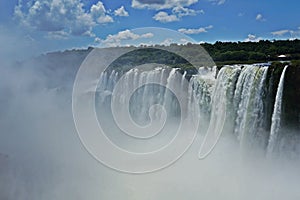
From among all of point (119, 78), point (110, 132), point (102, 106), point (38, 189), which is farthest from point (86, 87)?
point (38, 189)

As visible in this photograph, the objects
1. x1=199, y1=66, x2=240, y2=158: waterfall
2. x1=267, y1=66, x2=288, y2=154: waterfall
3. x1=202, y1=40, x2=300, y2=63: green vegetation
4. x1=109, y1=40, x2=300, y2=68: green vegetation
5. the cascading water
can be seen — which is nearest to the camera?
x1=267, y1=66, x2=288, y2=154: waterfall

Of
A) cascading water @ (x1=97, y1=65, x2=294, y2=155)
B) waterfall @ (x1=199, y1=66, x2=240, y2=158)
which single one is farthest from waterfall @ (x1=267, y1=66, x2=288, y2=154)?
waterfall @ (x1=199, y1=66, x2=240, y2=158)

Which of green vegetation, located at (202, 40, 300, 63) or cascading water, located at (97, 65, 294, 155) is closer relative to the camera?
cascading water, located at (97, 65, 294, 155)

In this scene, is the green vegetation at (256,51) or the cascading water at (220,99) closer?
the cascading water at (220,99)

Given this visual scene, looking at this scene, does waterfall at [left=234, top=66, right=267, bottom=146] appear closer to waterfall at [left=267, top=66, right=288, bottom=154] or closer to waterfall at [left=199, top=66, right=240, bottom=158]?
waterfall at [left=199, top=66, right=240, bottom=158]

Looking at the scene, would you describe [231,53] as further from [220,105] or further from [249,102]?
[249,102]

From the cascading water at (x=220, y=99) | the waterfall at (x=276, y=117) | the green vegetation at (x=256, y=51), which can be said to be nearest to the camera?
the waterfall at (x=276, y=117)

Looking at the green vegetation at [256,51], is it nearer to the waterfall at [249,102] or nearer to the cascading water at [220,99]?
the cascading water at [220,99]

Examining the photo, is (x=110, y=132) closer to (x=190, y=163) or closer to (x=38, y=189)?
(x=190, y=163)

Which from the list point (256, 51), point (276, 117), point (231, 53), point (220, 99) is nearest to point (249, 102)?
point (276, 117)

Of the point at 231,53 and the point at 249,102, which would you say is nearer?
the point at 249,102

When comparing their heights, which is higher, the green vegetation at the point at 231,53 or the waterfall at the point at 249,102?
the green vegetation at the point at 231,53

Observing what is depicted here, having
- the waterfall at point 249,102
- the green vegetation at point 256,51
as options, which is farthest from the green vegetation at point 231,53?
the waterfall at point 249,102

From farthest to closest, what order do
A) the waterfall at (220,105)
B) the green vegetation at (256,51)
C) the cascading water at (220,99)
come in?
the green vegetation at (256,51) < the waterfall at (220,105) < the cascading water at (220,99)
